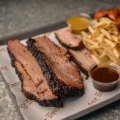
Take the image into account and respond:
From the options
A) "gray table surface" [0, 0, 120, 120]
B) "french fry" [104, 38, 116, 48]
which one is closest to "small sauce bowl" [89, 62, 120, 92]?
"french fry" [104, 38, 116, 48]

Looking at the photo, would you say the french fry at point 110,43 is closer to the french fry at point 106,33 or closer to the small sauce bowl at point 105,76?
the french fry at point 106,33

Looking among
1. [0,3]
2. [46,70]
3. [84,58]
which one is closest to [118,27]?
[84,58]

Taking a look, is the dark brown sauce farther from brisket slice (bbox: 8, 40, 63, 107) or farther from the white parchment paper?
brisket slice (bbox: 8, 40, 63, 107)

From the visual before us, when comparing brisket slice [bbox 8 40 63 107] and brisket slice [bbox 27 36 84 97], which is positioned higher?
brisket slice [bbox 27 36 84 97]

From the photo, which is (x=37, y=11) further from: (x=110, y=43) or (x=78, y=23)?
(x=110, y=43)

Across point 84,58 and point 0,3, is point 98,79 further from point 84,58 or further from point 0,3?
point 0,3

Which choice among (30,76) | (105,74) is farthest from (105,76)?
(30,76)
